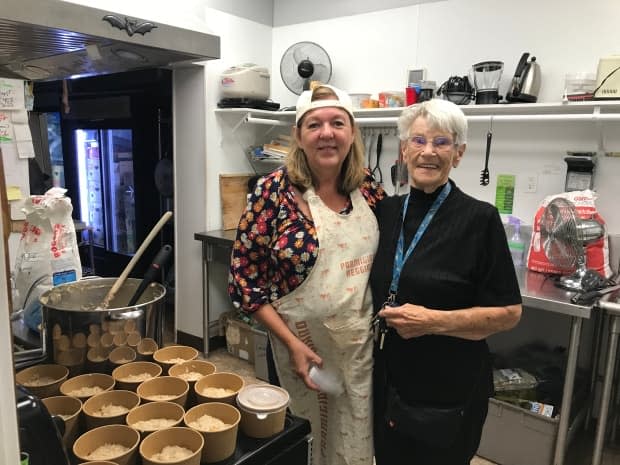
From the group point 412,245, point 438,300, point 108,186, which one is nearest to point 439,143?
point 412,245

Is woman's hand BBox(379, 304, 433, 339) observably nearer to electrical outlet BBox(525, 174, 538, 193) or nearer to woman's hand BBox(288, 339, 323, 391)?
woman's hand BBox(288, 339, 323, 391)

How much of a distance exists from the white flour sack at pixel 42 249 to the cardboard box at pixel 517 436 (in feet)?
6.54

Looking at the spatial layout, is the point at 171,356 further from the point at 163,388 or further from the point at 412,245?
the point at 412,245

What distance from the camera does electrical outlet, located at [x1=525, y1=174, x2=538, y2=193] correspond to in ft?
8.73

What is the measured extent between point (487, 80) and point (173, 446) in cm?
245

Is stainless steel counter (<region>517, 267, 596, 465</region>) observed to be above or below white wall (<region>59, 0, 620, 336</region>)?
below

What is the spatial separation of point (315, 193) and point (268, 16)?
2796 mm

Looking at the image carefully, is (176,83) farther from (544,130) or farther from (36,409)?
(36,409)

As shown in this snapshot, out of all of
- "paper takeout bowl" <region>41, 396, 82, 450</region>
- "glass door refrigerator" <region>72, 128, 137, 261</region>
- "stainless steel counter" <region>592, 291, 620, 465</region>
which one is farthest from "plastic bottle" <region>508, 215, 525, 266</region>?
"glass door refrigerator" <region>72, 128, 137, 261</region>

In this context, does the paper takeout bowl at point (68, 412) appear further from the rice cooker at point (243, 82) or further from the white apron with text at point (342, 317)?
the rice cooker at point (243, 82)

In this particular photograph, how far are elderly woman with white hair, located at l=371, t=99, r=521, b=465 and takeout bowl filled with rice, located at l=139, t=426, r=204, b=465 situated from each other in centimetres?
57

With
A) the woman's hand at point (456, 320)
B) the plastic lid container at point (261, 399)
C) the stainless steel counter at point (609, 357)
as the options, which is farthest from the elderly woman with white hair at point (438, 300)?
the stainless steel counter at point (609, 357)

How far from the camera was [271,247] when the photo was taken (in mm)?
1400

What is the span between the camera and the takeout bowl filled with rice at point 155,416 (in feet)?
3.11
